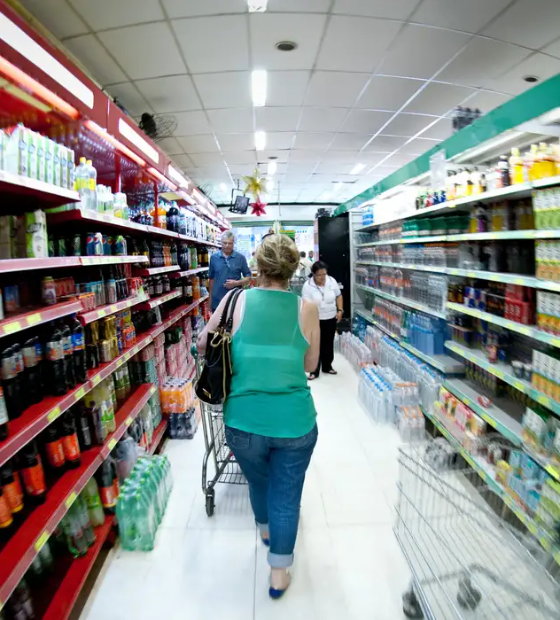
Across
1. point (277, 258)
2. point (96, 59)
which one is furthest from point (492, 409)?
point (96, 59)

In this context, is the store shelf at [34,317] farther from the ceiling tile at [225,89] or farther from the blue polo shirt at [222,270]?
the ceiling tile at [225,89]

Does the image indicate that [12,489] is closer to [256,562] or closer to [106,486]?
[106,486]

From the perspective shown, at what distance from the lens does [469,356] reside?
297cm

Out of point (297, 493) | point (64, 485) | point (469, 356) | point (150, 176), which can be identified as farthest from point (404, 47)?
point (64, 485)

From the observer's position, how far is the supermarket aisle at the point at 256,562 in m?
1.83

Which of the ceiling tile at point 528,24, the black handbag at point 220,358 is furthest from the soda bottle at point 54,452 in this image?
the ceiling tile at point 528,24

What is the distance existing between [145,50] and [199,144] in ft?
11.4

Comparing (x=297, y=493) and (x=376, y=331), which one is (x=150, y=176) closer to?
(x=297, y=493)

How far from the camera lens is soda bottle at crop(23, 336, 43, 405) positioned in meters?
1.70

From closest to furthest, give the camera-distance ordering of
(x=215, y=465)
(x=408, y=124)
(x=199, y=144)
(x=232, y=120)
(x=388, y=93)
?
1. (x=215, y=465)
2. (x=388, y=93)
3. (x=232, y=120)
4. (x=408, y=124)
5. (x=199, y=144)

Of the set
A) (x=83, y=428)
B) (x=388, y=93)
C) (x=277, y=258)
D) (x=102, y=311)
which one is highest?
(x=388, y=93)

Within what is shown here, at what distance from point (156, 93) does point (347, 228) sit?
13.5 feet

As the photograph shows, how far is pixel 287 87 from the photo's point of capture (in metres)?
Answer: 5.22

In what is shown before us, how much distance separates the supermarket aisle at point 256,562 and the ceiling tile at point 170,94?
15.2 feet
